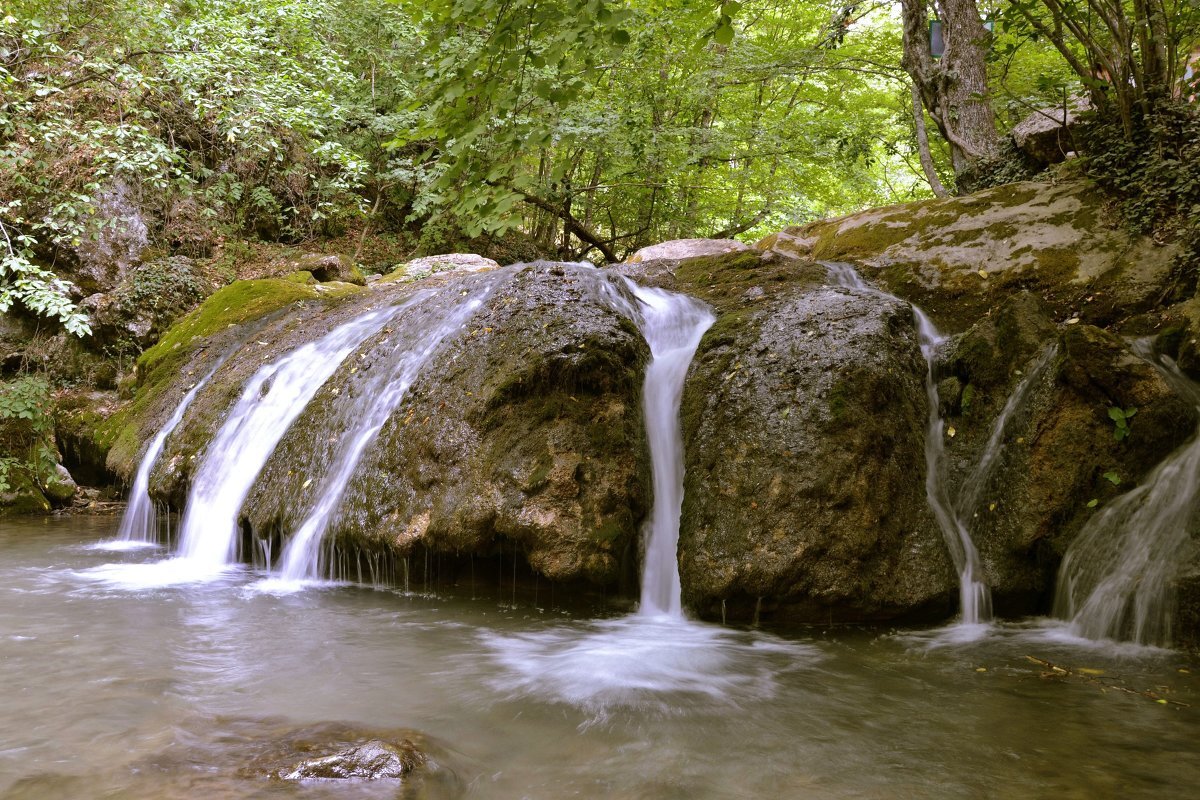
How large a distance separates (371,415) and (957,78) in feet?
26.1

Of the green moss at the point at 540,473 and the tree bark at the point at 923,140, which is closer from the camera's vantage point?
the green moss at the point at 540,473

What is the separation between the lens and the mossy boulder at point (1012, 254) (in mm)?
6141

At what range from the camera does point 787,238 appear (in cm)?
927

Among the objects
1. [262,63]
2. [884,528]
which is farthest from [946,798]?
[262,63]

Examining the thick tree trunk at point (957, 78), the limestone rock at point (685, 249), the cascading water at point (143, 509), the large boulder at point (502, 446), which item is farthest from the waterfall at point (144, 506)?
the thick tree trunk at point (957, 78)

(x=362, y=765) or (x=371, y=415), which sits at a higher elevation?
(x=371, y=415)

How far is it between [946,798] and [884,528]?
88.4 inches

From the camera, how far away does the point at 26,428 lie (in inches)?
360

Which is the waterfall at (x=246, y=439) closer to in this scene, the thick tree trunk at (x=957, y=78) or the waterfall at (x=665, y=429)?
the waterfall at (x=665, y=429)

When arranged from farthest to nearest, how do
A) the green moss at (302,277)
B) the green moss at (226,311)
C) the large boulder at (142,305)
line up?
the green moss at (302,277) < the large boulder at (142,305) < the green moss at (226,311)

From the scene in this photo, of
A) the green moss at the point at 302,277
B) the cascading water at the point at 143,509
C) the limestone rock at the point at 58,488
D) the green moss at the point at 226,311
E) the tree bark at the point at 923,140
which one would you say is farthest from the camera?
the green moss at the point at 302,277

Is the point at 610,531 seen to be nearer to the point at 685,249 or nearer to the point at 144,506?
the point at 144,506

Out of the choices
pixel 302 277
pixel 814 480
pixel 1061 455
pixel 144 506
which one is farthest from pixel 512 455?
pixel 302 277

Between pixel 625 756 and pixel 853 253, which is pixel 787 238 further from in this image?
pixel 625 756
